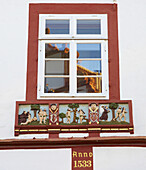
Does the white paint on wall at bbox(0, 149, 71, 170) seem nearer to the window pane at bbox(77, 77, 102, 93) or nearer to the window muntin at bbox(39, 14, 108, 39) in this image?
the window pane at bbox(77, 77, 102, 93)

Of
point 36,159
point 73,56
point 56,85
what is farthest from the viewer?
point 73,56

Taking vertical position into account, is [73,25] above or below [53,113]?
above

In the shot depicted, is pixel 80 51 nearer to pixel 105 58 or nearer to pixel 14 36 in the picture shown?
pixel 105 58

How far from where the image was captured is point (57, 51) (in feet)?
29.0

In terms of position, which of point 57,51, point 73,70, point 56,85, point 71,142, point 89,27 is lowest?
point 71,142

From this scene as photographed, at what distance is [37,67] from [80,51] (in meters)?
0.86

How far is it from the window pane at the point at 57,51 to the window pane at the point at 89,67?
0.98ft

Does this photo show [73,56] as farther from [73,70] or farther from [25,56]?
[25,56]

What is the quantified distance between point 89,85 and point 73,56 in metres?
0.61

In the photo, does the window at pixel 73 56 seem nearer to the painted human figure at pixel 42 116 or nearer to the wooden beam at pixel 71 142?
the painted human figure at pixel 42 116

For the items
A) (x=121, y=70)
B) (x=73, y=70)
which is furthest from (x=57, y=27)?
(x=121, y=70)

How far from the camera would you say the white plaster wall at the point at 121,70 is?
814cm

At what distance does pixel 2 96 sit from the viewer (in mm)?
8547

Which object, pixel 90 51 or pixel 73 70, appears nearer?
pixel 73 70
